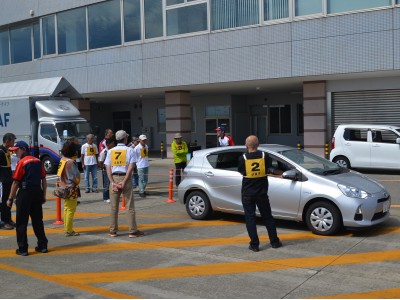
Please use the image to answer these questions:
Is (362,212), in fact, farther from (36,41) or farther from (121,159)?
(36,41)

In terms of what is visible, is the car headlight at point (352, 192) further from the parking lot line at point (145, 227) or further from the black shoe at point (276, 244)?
the parking lot line at point (145, 227)

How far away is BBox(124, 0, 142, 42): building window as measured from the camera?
2362 cm

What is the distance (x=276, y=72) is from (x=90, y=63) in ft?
36.6

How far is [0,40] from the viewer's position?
31281mm

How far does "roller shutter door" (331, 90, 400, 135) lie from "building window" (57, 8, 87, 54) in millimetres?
14132

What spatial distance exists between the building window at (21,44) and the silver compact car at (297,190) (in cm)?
2316

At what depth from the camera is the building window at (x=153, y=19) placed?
2280 cm

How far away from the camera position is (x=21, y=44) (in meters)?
29.9

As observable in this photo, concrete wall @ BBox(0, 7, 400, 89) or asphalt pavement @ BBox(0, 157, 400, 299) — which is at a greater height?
concrete wall @ BBox(0, 7, 400, 89)

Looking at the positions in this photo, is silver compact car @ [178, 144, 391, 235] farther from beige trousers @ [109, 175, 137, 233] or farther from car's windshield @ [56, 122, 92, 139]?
car's windshield @ [56, 122, 92, 139]

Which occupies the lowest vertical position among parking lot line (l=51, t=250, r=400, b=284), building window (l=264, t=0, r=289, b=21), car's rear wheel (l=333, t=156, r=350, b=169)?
parking lot line (l=51, t=250, r=400, b=284)

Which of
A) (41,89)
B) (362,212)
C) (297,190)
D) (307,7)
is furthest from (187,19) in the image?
(362,212)

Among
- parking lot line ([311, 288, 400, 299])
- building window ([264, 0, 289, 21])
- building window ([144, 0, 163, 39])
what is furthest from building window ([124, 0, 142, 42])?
parking lot line ([311, 288, 400, 299])

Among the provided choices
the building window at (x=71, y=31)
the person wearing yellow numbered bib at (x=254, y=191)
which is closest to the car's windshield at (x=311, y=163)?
the person wearing yellow numbered bib at (x=254, y=191)
